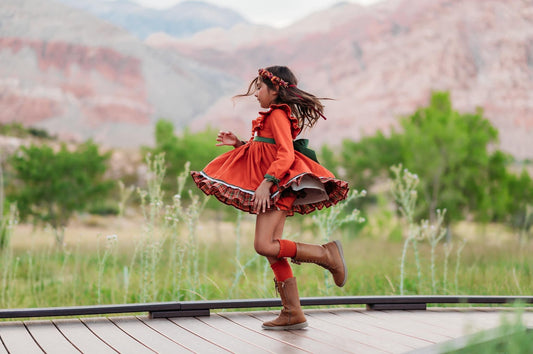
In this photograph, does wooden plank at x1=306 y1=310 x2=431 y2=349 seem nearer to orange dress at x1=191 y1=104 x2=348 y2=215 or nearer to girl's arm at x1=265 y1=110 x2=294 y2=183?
orange dress at x1=191 y1=104 x2=348 y2=215

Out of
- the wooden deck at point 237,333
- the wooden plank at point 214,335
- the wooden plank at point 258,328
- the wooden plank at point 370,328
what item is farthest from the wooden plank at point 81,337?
the wooden plank at point 370,328

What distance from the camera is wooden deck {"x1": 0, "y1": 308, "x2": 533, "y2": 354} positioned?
2365 millimetres

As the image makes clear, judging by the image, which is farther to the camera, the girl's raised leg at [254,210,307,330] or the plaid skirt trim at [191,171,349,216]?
the girl's raised leg at [254,210,307,330]

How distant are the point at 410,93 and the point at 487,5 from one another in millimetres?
13086

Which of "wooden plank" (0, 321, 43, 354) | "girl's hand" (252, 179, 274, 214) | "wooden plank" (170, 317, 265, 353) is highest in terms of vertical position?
"girl's hand" (252, 179, 274, 214)

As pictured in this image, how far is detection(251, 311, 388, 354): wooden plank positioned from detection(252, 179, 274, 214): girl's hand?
2.13 feet

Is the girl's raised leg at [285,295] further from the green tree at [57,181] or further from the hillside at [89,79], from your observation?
the hillside at [89,79]

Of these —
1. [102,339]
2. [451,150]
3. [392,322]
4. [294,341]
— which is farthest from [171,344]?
[451,150]

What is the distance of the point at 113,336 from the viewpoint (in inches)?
101

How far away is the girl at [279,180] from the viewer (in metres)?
2.57

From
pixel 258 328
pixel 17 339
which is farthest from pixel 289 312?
pixel 17 339

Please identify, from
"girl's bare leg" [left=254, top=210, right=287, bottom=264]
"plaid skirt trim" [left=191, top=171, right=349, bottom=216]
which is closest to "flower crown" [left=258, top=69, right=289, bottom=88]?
"plaid skirt trim" [left=191, top=171, right=349, bottom=216]

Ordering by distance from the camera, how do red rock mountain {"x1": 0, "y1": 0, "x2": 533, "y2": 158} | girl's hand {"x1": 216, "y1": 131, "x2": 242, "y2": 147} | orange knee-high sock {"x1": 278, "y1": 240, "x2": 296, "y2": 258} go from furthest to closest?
red rock mountain {"x1": 0, "y1": 0, "x2": 533, "y2": 158} < girl's hand {"x1": 216, "y1": 131, "x2": 242, "y2": 147} < orange knee-high sock {"x1": 278, "y1": 240, "x2": 296, "y2": 258}

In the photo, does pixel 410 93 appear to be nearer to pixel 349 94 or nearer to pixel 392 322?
pixel 349 94
